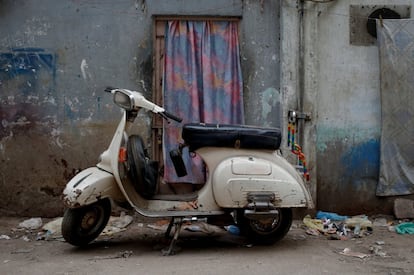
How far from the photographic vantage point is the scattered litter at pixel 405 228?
23.2ft

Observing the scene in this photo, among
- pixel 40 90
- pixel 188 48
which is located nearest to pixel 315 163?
pixel 188 48

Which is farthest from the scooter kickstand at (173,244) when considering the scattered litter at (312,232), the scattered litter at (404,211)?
the scattered litter at (404,211)

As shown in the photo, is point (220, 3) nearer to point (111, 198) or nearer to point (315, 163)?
point (315, 163)

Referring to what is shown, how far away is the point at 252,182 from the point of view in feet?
19.1

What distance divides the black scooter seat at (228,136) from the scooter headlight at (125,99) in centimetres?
60

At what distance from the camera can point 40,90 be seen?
7590 millimetres

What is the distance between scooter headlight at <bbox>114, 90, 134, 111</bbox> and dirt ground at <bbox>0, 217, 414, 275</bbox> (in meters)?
1.49

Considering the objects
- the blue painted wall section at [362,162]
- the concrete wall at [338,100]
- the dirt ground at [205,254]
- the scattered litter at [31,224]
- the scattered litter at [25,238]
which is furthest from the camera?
the blue painted wall section at [362,162]

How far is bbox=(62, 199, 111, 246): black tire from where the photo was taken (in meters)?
5.74

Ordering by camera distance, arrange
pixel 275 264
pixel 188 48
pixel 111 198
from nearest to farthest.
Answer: pixel 275 264 → pixel 111 198 → pixel 188 48

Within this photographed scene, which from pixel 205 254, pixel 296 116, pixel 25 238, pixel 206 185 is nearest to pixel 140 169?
pixel 206 185

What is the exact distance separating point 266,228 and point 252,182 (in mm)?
591

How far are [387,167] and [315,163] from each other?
0.95m

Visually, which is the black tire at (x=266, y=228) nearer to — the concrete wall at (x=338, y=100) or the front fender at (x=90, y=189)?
the front fender at (x=90, y=189)
